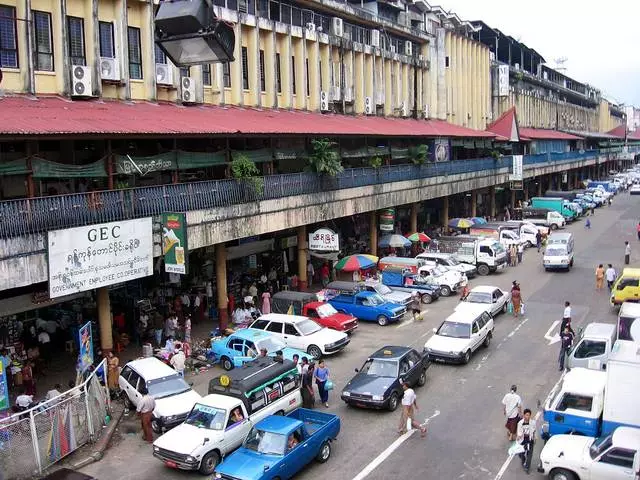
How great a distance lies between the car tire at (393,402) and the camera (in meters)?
18.3

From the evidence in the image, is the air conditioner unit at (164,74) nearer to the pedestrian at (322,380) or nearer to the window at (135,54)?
the window at (135,54)

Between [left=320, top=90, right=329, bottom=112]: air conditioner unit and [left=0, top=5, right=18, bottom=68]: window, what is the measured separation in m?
19.4

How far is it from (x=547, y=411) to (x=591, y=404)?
3.32 feet

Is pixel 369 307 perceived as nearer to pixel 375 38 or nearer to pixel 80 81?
pixel 80 81

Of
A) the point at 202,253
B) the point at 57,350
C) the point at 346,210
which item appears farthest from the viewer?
the point at 346,210

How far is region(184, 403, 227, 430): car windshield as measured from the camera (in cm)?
1550

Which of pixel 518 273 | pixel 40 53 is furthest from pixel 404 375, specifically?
pixel 518 273

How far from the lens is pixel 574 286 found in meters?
34.6

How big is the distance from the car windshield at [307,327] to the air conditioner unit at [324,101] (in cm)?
1701

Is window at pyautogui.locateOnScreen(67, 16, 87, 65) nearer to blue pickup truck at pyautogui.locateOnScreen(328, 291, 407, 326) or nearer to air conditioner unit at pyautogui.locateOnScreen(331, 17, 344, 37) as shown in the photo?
blue pickup truck at pyautogui.locateOnScreen(328, 291, 407, 326)

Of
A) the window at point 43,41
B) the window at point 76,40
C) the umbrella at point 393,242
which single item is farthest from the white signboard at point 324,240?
the window at point 43,41

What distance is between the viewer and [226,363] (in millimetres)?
22922

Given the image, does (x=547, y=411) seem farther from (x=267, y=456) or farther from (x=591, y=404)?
(x=267, y=456)

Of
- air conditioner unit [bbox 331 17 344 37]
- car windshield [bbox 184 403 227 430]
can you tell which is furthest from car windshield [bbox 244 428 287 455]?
air conditioner unit [bbox 331 17 344 37]
